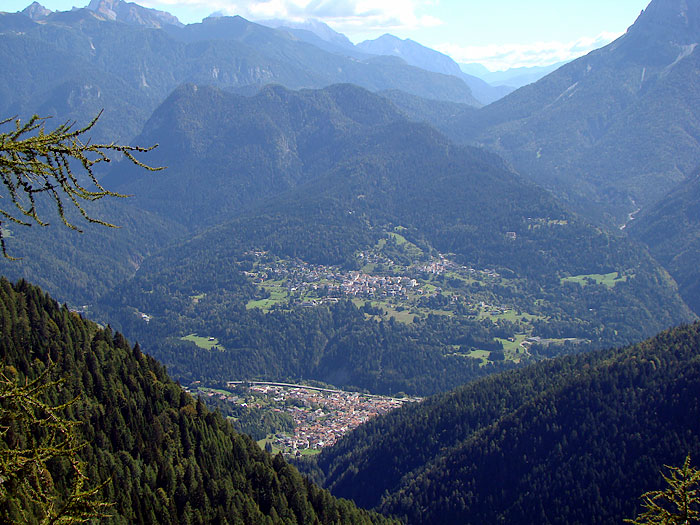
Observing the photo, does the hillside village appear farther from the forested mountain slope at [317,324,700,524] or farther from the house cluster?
the forested mountain slope at [317,324,700,524]

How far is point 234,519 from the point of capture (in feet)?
240

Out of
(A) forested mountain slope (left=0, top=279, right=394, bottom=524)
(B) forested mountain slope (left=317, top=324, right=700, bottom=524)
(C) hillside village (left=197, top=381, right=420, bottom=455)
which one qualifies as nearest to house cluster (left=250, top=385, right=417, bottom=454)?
(C) hillside village (left=197, top=381, right=420, bottom=455)

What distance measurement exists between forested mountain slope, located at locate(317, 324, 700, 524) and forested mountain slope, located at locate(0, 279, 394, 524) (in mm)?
34745

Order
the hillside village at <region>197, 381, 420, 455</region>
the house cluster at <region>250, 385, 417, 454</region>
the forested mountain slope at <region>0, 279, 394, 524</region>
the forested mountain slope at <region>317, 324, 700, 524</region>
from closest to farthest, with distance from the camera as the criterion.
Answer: the forested mountain slope at <region>0, 279, 394, 524</region>
the forested mountain slope at <region>317, 324, 700, 524</region>
the hillside village at <region>197, 381, 420, 455</region>
the house cluster at <region>250, 385, 417, 454</region>

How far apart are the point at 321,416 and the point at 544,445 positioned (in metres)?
72.0

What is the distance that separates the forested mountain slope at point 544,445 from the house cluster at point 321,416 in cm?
1168

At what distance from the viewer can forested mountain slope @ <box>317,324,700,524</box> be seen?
109 m

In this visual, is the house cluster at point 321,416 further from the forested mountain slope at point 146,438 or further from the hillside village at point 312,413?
the forested mountain slope at point 146,438

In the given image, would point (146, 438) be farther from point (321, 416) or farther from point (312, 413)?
point (312, 413)

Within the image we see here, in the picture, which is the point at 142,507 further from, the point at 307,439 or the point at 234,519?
the point at 307,439

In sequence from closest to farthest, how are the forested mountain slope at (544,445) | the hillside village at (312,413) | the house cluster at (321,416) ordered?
the forested mountain slope at (544,445) → the hillside village at (312,413) → the house cluster at (321,416)

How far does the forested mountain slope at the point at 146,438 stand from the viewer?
Answer: 70188 mm

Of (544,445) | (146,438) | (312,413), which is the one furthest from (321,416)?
(146,438)

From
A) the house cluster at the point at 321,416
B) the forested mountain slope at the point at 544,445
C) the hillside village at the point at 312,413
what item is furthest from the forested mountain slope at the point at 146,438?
the house cluster at the point at 321,416
